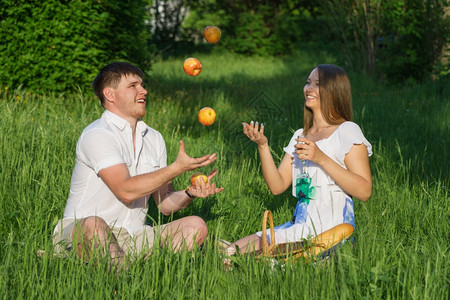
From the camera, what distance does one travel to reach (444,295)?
115 inches

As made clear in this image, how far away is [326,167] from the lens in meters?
3.36

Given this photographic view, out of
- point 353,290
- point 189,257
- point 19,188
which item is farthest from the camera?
point 19,188

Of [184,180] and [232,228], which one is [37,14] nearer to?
[184,180]

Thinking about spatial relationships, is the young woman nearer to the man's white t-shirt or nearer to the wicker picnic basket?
the wicker picnic basket

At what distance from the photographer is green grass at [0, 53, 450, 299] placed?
9.47ft

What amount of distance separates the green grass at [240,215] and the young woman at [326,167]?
0.81 feet

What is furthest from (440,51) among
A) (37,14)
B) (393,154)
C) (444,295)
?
(444,295)

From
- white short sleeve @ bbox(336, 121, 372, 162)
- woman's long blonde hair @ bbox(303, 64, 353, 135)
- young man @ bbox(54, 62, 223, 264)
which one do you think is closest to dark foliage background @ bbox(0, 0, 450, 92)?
young man @ bbox(54, 62, 223, 264)

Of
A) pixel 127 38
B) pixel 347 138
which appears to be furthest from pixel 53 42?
pixel 347 138

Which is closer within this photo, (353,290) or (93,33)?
(353,290)

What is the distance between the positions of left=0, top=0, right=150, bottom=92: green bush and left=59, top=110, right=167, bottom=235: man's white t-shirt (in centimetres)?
495

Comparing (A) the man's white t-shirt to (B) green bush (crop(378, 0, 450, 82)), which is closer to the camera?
(A) the man's white t-shirt

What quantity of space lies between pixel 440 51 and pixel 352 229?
8.72 meters

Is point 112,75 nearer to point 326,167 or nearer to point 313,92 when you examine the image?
point 313,92
